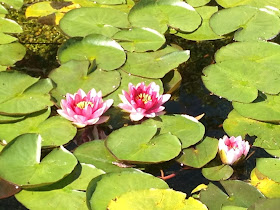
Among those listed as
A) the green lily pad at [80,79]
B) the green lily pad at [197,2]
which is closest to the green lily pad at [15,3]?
the green lily pad at [80,79]

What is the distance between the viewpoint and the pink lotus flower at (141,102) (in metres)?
2.21

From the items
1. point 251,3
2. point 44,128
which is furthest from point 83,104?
point 251,3

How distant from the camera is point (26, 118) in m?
2.27

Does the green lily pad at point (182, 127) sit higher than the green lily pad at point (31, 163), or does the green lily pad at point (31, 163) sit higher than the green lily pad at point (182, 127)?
the green lily pad at point (182, 127)

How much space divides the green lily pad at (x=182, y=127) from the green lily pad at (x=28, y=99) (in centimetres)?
51

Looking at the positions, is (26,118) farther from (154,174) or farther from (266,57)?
(266,57)

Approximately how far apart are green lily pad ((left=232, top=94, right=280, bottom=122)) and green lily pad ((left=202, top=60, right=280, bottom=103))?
0.09ft

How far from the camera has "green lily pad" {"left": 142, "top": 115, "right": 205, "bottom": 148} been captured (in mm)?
2218

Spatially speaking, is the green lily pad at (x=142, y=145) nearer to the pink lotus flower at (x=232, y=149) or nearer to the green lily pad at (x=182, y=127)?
the green lily pad at (x=182, y=127)

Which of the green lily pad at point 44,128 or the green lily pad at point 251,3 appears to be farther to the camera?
the green lily pad at point 251,3

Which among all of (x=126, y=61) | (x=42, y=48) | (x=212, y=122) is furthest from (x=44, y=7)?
(x=212, y=122)

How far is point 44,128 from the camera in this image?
87.0 inches

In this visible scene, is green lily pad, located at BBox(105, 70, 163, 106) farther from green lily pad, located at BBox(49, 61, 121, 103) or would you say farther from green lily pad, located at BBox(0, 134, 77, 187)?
green lily pad, located at BBox(0, 134, 77, 187)

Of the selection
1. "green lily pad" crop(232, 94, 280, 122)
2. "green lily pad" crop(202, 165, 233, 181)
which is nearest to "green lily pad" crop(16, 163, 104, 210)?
"green lily pad" crop(202, 165, 233, 181)
